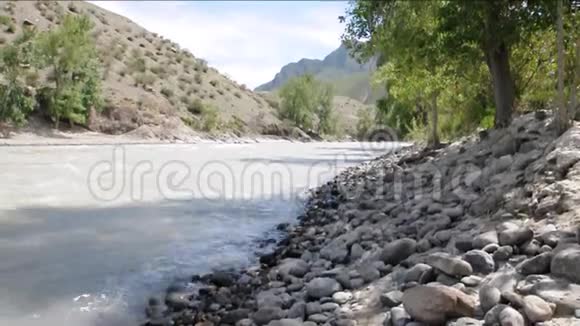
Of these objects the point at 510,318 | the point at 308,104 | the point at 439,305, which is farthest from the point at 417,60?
the point at 308,104

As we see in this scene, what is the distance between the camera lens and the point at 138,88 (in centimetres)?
4881

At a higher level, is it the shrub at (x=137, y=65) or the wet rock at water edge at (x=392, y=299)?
the shrub at (x=137, y=65)

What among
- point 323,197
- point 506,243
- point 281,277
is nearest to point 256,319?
point 281,277

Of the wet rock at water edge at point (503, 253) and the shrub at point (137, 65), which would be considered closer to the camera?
the wet rock at water edge at point (503, 253)

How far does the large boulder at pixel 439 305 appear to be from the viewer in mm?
3670

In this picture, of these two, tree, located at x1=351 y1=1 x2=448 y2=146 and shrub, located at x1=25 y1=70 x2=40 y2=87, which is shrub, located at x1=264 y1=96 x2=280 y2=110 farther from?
tree, located at x1=351 y1=1 x2=448 y2=146

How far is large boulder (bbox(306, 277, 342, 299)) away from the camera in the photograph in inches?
200

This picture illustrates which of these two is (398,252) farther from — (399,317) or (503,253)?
(399,317)

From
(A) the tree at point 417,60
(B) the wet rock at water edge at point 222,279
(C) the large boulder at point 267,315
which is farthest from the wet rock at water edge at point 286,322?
(A) the tree at point 417,60

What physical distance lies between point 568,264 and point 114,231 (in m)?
7.28

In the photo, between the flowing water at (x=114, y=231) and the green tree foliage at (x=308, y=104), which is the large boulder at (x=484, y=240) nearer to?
the flowing water at (x=114, y=231)

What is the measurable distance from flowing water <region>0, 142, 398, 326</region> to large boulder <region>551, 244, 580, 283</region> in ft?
12.8

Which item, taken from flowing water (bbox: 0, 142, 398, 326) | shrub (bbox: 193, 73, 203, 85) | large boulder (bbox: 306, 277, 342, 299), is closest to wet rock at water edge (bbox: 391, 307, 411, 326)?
large boulder (bbox: 306, 277, 342, 299)

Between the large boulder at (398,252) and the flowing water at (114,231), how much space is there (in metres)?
2.52
